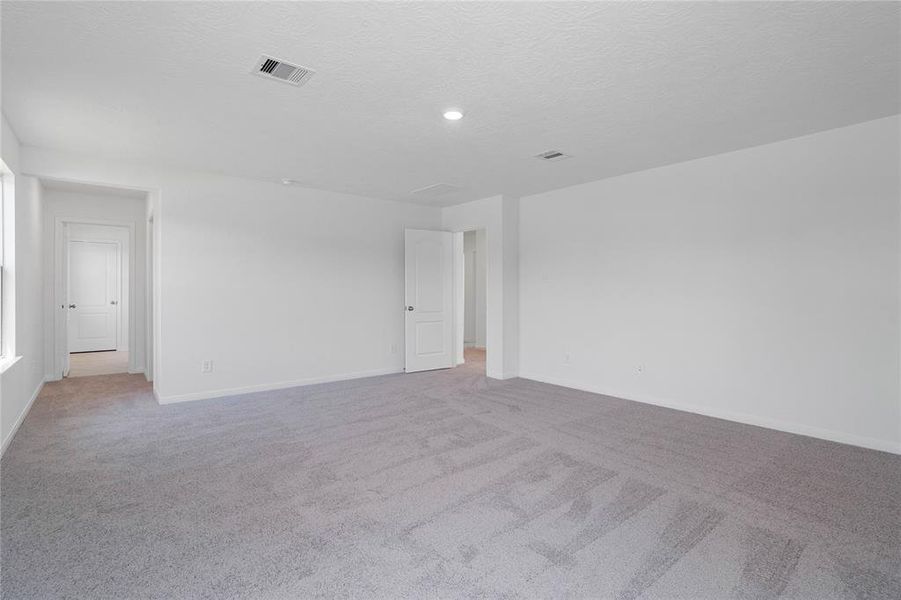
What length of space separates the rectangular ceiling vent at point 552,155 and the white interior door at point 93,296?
8248 mm

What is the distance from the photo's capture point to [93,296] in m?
8.52

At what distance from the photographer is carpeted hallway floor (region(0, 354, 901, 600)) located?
188 centimetres

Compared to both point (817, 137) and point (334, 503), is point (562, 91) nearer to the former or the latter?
point (817, 137)

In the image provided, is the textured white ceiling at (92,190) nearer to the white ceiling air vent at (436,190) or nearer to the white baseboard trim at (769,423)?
the white ceiling air vent at (436,190)

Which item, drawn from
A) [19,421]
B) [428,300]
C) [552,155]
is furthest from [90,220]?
[552,155]

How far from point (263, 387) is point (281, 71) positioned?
12.3ft

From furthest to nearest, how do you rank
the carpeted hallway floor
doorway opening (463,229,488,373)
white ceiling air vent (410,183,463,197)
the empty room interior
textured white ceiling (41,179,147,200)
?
doorway opening (463,229,488,373) < textured white ceiling (41,179,147,200) < white ceiling air vent (410,183,463,197) < the empty room interior < the carpeted hallway floor

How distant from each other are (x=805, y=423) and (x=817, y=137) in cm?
229

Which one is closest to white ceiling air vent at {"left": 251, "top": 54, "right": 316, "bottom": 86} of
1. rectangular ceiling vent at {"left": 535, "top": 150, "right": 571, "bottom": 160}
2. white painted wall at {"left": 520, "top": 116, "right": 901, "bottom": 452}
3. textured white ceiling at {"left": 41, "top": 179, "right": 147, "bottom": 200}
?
rectangular ceiling vent at {"left": 535, "top": 150, "right": 571, "bottom": 160}

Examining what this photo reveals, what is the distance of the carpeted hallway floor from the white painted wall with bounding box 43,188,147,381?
2.36 metres

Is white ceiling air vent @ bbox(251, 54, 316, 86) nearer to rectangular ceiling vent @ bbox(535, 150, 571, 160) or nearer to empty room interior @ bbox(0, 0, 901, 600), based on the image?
empty room interior @ bbox(0, 0, 901, 600)

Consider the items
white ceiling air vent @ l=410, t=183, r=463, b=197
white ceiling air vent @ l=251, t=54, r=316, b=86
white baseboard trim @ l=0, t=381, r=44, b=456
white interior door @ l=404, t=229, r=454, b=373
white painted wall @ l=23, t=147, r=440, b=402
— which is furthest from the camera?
white interior door @ l=404, t=229, r=454, b=373

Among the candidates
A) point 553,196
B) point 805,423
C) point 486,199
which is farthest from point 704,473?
point 486,199

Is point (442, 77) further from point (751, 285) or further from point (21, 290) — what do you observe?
point (21, 290)
